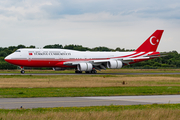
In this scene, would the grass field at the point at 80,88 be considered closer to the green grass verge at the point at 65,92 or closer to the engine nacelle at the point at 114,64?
the green grass verge at the point at 65,92

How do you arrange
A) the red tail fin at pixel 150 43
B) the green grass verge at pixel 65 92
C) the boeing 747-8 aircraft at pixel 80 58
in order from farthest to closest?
1. the red tail fin at pixel 150 43
2. the boeing 747-8 aircraft at pixel 80 58
3. the green grass verge at pixel 65 92

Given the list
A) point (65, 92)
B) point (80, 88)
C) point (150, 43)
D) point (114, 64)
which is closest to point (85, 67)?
point (114, 64)

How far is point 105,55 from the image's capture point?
2435 inches

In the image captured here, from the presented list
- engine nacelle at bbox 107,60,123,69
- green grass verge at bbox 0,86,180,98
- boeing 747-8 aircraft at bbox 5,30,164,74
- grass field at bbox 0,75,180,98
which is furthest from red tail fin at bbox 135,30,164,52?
green grass verge at bbox 0,86,180,98

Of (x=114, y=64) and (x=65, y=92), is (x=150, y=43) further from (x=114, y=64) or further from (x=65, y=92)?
(x=65, y=92)

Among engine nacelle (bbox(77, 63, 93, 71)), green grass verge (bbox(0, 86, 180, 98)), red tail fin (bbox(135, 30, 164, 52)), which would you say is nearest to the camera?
green grass verge (bbox(0, 86, 180, 98))

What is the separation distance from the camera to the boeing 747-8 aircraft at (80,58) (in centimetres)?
5366

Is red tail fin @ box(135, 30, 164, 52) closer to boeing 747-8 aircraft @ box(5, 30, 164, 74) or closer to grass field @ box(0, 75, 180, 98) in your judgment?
boeing 747-8 aircraft @ box(5, 30, 164, 74)

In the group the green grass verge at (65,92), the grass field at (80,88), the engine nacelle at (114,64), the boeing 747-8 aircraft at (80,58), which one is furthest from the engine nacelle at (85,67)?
the green grass verge at (65,92)

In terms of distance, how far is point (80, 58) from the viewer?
59125mm

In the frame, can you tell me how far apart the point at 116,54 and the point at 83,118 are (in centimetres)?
5152

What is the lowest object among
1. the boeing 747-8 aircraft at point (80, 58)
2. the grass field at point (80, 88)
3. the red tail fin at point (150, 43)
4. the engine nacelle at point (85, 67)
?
the grass field at point (80, 88)

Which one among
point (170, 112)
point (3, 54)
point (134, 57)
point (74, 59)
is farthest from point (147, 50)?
point (3, 54)

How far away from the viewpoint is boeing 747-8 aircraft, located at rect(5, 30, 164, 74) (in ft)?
176
